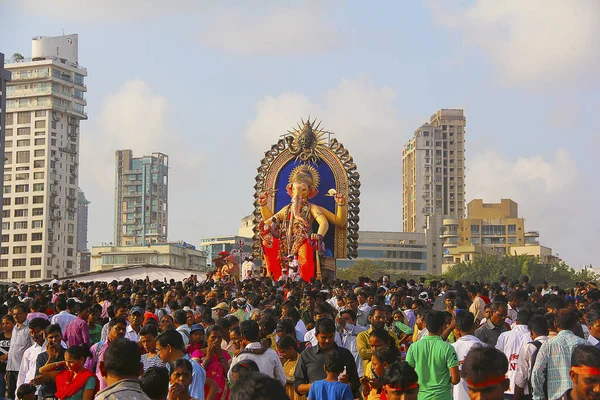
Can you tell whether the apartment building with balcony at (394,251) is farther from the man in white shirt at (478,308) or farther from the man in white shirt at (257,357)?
the man in white shirt at (257,357)

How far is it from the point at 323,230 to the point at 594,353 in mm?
29603

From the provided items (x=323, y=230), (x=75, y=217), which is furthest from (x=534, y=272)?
(x=75, y=217)

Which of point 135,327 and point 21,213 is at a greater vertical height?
point 21,213

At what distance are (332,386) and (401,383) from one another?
1.29m

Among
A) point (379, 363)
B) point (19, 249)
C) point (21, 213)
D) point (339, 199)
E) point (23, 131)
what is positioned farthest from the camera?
point (23, 131)

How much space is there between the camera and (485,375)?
213 inches

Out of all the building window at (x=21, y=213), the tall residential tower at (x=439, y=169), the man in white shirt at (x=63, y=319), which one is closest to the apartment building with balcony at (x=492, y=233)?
the tall residential tower at (x=439, y=169)

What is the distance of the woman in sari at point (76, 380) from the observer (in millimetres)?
8273

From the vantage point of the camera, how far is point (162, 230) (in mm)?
140875

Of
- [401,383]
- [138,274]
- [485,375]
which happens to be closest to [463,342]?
[401,383]

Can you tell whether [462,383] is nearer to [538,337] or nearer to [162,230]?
[538,337]

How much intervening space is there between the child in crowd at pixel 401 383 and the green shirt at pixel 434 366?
192cm

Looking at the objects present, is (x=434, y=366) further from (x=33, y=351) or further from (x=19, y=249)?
(x=19, y=249)

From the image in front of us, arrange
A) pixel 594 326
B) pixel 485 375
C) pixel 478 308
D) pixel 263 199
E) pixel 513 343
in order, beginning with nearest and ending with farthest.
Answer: pixel 485 375, pixel 594 326, pixel 513 343, pixel 478 308, pixel 263 199
